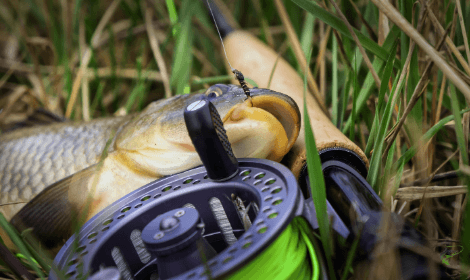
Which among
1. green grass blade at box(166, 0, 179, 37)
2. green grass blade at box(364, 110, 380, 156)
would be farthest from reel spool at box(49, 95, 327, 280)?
green grass blade at box(166, 0, 179, 37)

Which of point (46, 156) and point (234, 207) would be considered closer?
point (234, 207)

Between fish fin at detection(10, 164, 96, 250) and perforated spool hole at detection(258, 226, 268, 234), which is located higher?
perforated spool hole at detection(258, 226, 268, 234)

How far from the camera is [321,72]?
71.0 inches

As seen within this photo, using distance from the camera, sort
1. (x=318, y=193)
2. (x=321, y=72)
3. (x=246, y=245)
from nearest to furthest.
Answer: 1. (x=246, y=245)
2. (x=318, y=193)
3. (x=321, y=72)

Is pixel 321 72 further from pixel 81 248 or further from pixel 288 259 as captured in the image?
pixel 81 248

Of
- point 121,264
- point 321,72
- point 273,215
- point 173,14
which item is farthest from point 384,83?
point 173,14

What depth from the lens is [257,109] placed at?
3.10 ft

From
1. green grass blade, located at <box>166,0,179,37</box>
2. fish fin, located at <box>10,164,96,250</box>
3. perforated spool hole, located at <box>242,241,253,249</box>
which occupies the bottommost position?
fish fin, located at <box>10,164,96,250</box>

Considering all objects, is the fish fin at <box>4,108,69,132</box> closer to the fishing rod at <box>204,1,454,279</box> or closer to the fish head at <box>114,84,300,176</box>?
the fish head at <box>114,84,300,176</box>

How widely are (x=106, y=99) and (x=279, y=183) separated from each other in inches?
82.7

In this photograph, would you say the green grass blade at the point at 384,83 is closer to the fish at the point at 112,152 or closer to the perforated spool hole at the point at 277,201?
the fish at the point at 112,152

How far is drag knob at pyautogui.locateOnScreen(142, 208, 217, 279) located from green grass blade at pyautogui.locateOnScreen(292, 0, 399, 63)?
2.57ft

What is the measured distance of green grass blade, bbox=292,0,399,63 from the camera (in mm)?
1122

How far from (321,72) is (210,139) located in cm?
120
